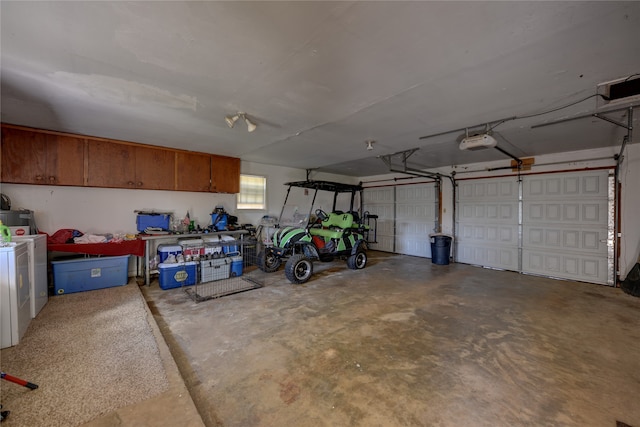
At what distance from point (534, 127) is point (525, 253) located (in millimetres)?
3229

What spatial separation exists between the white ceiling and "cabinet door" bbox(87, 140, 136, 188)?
613mm

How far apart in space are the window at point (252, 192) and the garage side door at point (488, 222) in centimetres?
517

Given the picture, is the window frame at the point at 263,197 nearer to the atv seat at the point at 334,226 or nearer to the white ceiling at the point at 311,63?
the atv seat at the point at 334,226

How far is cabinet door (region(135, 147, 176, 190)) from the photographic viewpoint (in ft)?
14.6

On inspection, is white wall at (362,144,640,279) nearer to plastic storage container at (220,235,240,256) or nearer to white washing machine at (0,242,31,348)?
plastic storage container at (220,235,240,256)

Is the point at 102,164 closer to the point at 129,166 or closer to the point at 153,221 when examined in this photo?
the point at 129,166

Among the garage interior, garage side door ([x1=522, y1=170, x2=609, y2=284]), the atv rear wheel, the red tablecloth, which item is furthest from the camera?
the atv rear wheel

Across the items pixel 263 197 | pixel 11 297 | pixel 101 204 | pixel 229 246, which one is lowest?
pixel 11 297

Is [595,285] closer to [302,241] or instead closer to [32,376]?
[302,241]

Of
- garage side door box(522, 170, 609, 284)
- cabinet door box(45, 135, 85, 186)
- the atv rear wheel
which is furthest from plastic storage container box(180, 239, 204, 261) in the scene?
garage side door box(522, 170, 609, 284)

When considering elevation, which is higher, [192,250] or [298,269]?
[192,250]

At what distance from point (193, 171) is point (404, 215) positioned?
19.4ft

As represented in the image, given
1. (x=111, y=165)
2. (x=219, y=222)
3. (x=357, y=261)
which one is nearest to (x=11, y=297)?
(x=111, y=165)

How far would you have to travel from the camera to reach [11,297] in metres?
2.22
